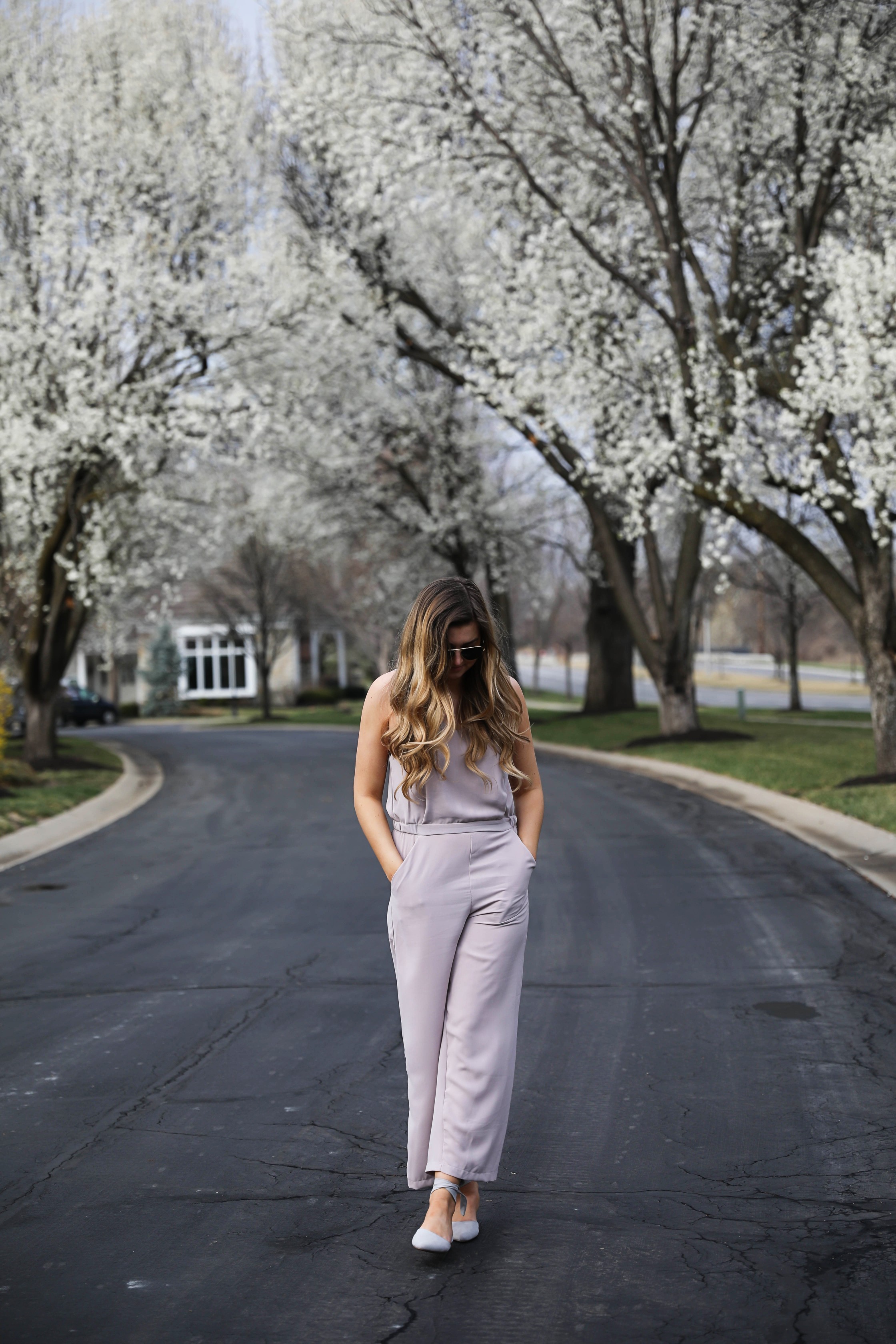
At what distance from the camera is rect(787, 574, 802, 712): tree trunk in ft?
109

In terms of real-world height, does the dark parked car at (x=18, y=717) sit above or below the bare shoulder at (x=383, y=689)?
below

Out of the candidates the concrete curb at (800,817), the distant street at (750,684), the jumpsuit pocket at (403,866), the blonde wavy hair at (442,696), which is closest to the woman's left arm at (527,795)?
the blonde wavy hair at (442,696)

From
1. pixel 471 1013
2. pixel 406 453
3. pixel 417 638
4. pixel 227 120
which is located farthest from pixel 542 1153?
pixel 406 453

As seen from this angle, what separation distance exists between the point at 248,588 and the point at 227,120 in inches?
830

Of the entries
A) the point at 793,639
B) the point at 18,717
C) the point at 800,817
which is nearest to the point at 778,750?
the point at 800,817

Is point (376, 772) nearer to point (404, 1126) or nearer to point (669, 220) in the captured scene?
point (404, 1126)

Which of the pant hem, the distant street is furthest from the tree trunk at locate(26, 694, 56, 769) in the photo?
the distant street

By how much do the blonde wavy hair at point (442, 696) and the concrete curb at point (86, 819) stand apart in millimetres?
8583

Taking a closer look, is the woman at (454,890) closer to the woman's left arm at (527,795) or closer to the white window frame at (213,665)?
the woman's left arm at (527,795)

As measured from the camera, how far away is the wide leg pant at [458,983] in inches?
147

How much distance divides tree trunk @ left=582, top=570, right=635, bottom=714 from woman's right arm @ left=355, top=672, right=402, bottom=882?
88.1 feet

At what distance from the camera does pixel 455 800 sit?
3.87m

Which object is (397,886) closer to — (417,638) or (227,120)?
(417,638)

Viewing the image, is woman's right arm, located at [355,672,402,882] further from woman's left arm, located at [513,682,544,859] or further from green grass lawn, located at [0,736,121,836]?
green grass lawn, located at [0,736,121,836]
